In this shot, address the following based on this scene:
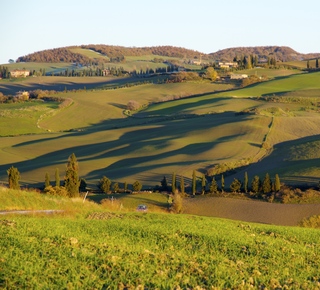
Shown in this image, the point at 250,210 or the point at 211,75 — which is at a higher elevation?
the point at 211,75

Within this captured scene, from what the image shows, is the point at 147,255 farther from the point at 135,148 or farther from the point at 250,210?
the point at 135,148

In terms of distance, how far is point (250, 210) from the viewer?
3666cm

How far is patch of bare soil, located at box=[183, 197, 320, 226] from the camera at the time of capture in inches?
1344

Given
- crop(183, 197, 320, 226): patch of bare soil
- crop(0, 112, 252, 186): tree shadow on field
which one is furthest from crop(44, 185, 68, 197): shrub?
crop(0, 112, 252, 186): tree shadow on field

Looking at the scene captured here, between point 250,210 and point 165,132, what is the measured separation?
43.0 metres

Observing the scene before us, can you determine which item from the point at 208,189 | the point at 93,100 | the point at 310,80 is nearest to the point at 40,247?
the point at 208,189

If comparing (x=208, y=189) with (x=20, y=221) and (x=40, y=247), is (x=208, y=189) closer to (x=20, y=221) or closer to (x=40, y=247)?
(x=20, y=221)

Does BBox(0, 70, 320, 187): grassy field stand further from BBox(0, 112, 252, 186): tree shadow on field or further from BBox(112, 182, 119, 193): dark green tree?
BBox(112, 182, 119, 193): dark green tree

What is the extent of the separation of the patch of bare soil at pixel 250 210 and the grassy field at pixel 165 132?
9935 mm

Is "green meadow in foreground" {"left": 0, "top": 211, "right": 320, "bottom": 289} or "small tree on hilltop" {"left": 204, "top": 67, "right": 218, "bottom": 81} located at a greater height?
"small tree on hilltop" {"left": 204, "top": 67, "right": 218, "bottom": 81}

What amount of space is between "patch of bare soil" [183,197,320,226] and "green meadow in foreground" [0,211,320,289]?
1383 cm

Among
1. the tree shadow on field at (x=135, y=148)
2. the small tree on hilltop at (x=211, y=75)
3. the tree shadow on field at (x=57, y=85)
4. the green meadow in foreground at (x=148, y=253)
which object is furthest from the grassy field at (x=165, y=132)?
the green meadow in foreground at (x=148, y=253)

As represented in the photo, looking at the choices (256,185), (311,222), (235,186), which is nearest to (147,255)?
(311,222)

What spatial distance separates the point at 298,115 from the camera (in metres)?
90.8
